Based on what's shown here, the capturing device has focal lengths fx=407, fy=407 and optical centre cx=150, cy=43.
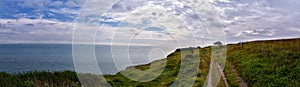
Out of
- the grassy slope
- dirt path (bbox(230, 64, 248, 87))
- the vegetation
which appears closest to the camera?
the vegetation

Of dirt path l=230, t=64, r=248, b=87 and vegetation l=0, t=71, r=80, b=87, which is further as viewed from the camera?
dirt path l=230, t=64, r=248, b=87

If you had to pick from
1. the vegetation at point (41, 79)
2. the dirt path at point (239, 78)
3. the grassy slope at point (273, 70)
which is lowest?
the dirt path at point (239, 78)

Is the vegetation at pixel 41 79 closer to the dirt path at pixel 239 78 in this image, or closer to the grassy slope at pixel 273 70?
the dirt path at pixel 239 78

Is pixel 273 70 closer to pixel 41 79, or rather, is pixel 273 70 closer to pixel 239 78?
pixel 239 78

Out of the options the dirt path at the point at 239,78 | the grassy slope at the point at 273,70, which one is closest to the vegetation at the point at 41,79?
the dirt path at the point at 239,78

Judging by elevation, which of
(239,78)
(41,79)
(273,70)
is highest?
(41,79)

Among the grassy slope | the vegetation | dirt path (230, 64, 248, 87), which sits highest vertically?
the vegetation

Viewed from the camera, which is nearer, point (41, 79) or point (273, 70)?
point (41, 79)

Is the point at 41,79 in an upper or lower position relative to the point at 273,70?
upper

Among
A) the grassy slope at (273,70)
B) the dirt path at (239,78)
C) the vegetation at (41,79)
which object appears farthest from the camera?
the dirt path at (239,78)

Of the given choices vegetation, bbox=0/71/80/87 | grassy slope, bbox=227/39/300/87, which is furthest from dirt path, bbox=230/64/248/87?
vegetation, bbox=0/71/80/87

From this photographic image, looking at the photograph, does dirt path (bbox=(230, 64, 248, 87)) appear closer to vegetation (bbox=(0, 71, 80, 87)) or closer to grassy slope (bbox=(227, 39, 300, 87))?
grassy slope (bbox=(227, 39, 300, 87))

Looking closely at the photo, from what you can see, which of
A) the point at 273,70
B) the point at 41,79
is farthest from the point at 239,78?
the point at 41,79
